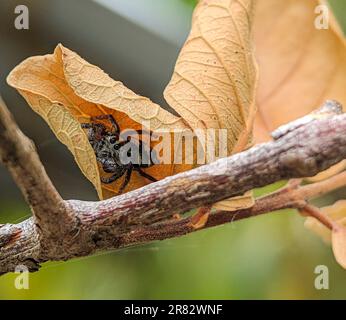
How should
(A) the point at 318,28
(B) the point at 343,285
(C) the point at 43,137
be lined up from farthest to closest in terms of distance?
(B) the point at 343,285 < (C) the point at 43,137 < (A) the point at 318,28

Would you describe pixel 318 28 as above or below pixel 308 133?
above

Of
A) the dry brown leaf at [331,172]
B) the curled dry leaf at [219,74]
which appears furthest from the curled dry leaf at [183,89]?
the dry brown leaf at [331,172]

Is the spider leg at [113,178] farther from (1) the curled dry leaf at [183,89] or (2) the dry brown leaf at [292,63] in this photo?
(2) the dry brown leaf at [292,63]

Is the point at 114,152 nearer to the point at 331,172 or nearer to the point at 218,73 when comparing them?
the point at 218,73

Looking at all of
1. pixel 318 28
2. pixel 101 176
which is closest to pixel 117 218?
pixel 101 176

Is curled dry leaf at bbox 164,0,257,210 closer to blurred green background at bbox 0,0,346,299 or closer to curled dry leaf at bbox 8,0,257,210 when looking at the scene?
curled dry leaf at bbox 8,0,257,210

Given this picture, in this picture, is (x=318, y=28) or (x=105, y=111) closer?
(x=105, y=111)

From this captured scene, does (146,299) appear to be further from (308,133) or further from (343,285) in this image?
(308,133)
